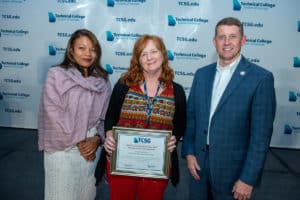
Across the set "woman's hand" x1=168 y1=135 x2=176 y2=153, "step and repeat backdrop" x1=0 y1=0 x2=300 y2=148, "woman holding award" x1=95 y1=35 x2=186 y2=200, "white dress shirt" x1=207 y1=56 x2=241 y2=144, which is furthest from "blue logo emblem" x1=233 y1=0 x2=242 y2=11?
"woman's hand" x1=168 y1=135 x2=176 y2=153

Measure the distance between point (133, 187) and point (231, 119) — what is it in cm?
89

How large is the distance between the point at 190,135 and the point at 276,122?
349 cm

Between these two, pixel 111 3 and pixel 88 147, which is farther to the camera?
pixel 111 3

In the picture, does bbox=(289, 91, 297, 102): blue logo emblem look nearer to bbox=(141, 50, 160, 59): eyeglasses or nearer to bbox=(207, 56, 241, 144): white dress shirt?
bbox=(207, 56, 241, 144): white dress shirt

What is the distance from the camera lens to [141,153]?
76.3 inches

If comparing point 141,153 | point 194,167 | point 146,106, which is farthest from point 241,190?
point 146,106

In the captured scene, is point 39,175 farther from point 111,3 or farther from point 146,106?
point 111,3

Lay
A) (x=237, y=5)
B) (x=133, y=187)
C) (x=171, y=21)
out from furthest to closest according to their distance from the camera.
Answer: (x=171, y=21) < (x=237, y=5) < (x=133, y=187)

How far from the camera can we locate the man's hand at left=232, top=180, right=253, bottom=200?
5.80 ft

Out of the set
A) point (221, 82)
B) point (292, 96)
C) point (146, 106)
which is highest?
point (221, 82)

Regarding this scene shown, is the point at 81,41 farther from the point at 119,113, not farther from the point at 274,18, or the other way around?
the point at 274,18

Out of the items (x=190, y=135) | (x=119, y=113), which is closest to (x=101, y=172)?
(x=119, y=113)

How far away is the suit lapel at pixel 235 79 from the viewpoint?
68.6 inches

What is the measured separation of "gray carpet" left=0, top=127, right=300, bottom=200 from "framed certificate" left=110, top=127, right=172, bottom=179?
1.50 metres
